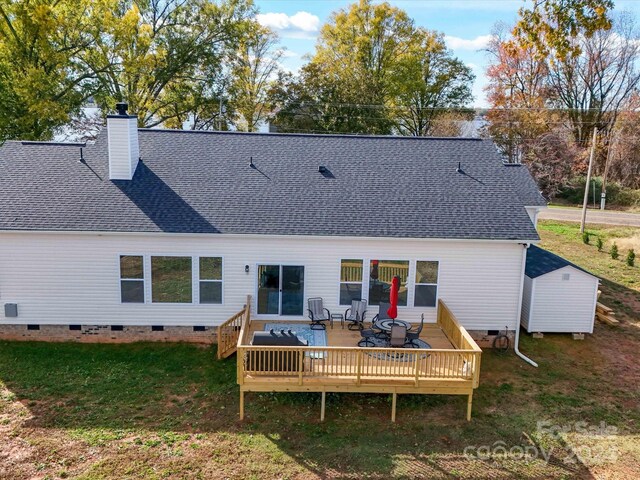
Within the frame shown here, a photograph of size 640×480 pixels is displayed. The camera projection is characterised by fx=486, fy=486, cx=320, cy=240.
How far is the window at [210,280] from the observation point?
13281mm

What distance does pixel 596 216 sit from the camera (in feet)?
117

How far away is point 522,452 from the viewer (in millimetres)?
9312

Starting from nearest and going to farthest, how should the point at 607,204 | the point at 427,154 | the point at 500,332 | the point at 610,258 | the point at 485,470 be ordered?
the point at 485,470, the point at 500,332, the point at 427,154, the point at 610,258, the point at 607,204

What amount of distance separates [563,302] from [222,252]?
1025cm

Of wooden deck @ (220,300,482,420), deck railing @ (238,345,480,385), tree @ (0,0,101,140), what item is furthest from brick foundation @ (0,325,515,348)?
tree @ (0,0,101,140)

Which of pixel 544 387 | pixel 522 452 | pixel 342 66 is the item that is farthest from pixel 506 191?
pixel 342 66

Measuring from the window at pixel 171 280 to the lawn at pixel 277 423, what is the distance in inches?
53.3

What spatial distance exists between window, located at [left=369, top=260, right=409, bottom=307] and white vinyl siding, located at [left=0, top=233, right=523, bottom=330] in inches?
7.2

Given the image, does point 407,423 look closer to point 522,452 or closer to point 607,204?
point 522,452

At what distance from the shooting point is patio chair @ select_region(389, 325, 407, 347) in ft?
37.0

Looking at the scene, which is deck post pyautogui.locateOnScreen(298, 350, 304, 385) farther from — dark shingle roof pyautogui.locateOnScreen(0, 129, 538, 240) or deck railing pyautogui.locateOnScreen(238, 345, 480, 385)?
dark shingle roof pyautogui.locateOnScreen(0, 129, 538, 240)

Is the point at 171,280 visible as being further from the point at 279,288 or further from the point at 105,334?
the point at 279,288

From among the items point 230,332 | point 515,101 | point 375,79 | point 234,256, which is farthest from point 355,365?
point 515,101

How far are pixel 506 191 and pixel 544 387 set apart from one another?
229 inches
